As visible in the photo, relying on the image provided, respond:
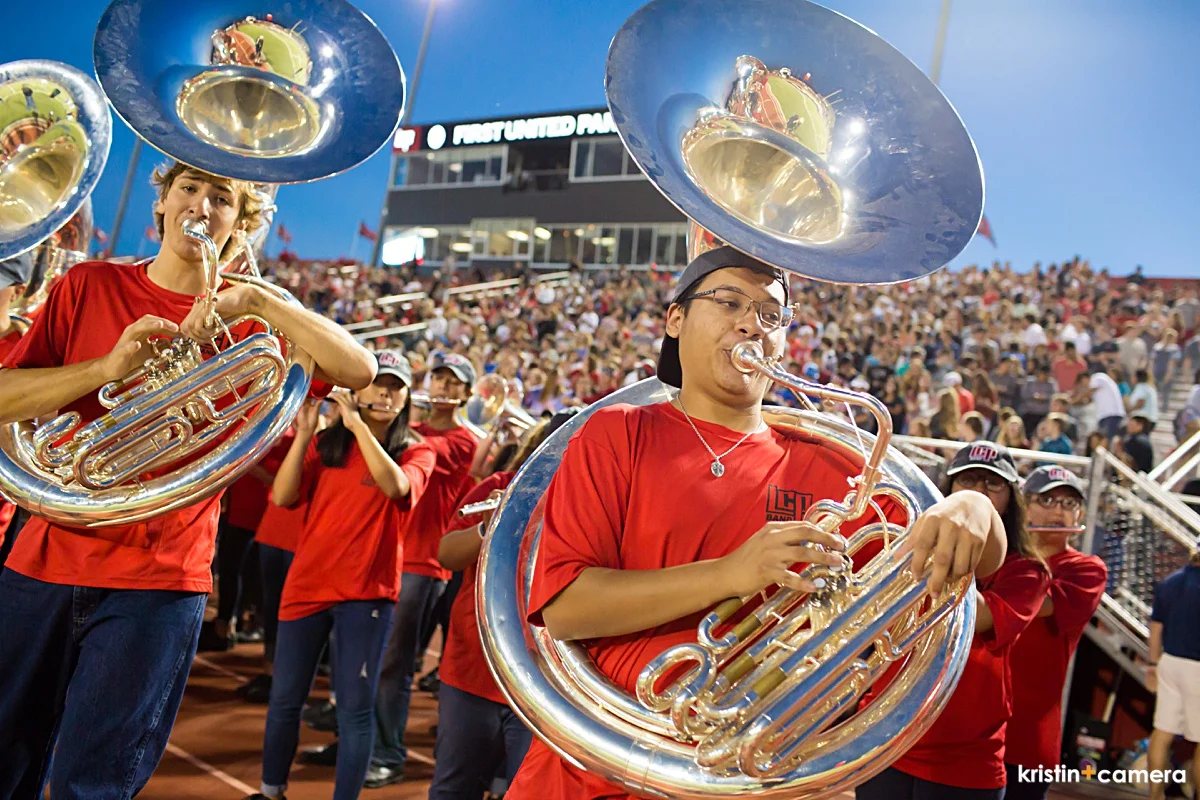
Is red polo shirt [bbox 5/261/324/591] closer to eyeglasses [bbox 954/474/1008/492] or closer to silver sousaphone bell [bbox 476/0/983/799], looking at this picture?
silver sousaphone bell [bbox 476/0/983/799]

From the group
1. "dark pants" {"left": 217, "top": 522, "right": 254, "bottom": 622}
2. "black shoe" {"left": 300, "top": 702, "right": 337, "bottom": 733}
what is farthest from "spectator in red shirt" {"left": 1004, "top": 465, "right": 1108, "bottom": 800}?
"dark pants" {"left": 217, "top": 522, "right": 254, "bottom": 622}

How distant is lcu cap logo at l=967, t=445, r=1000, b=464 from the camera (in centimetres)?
323

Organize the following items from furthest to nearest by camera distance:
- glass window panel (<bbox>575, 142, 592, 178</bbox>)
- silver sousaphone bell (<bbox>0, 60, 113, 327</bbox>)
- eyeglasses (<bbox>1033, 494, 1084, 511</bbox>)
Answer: glass window panel (<bbox>575, 142, 592, 178</bbox>), eyeglasses (<bbox>1033, 494, 1084, 511</bbox>), silver sousaphone bell (<bbox>0, 60, 113, 327</bbox>)

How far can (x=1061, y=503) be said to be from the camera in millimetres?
3857

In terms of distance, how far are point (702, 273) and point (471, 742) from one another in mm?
1931

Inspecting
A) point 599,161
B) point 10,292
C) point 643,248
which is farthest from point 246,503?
point 599,161

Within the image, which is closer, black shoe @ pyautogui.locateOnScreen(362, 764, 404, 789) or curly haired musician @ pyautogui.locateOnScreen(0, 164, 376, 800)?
curly haired musician @ pyautogui.locateOnScreen(0, 164, 376, 800)

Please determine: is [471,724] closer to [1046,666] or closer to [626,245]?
[1046,666]

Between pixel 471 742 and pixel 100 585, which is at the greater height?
pixel 100 585

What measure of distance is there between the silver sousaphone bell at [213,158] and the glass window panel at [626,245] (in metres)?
29.8

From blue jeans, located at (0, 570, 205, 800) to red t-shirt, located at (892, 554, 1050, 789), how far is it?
Result: 198 cm

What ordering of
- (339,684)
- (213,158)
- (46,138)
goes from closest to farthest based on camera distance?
(213,158), (46,138), (339,684)

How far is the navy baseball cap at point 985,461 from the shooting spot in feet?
10.5

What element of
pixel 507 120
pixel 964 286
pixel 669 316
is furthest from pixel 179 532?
pixel 507 120
